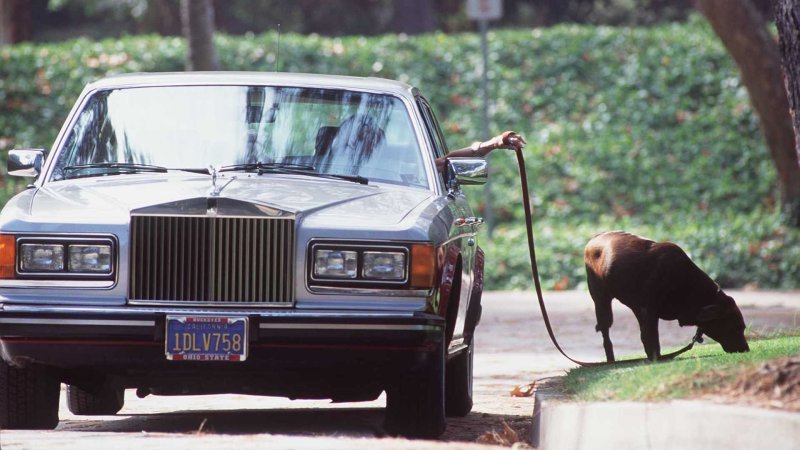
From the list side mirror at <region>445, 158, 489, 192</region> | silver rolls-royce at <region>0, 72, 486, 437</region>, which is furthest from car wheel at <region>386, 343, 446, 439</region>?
side mirror at <region>445, 158, 489, 192</region>

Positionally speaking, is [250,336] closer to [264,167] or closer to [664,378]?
[264,167]

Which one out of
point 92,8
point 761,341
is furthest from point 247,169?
point 92,8

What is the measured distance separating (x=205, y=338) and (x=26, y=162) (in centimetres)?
185

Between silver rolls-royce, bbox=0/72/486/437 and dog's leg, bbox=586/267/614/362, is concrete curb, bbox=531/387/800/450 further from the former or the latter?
dog's leg, bbox=586/267/614/362

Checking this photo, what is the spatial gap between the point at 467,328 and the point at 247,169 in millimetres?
1563

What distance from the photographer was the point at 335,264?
6477 millimetres

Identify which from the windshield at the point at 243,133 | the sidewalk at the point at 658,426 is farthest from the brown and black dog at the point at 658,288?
the windshield at the point at 243,133

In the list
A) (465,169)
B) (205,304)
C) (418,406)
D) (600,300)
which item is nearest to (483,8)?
(600,300)

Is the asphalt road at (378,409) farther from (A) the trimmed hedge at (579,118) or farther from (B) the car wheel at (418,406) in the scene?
(A) the trimmed hedge at (579,118)

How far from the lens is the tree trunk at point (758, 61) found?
Result: 17.5 metres

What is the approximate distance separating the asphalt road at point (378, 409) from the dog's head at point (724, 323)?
1127mm

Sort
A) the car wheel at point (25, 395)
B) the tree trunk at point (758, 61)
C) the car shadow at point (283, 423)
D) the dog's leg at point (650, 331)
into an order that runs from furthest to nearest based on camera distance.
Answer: the tree trunk at point (758, 61) < the dog's leg at point (650, 331) < the car shadow at point (283, 423) < the car wheel at point (25, 395)

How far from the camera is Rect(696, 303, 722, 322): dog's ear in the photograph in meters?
8.34

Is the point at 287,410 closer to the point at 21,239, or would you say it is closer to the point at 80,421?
the point at 80,421
